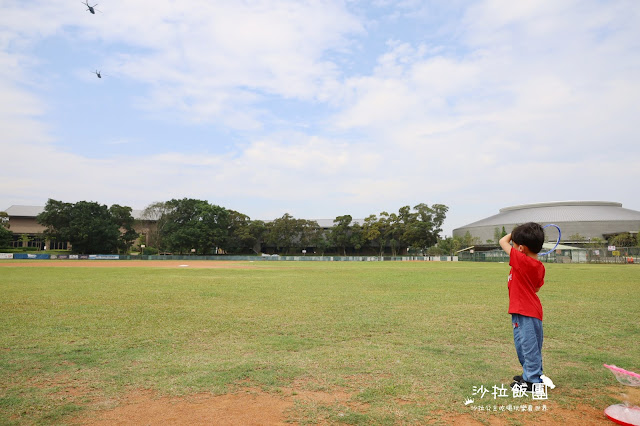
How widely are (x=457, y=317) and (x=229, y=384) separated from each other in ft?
21.3

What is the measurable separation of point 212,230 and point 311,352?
79.1 meters

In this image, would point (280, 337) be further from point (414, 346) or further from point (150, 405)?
point (150, 405)

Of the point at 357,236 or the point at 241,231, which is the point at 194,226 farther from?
the point at 357,236

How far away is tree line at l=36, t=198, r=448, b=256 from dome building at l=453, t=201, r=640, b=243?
74.8 ft

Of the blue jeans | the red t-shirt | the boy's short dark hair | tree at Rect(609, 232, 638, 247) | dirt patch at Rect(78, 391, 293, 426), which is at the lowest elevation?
dirt patch at Rect(78, 391, 293, 426)

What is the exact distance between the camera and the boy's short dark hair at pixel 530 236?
4570 millimetres

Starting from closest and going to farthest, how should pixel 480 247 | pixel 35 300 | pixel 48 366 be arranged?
pixel 48 366
pixel 35 300
pixel 480 247

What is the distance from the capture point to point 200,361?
602 cm

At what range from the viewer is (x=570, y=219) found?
96.4m

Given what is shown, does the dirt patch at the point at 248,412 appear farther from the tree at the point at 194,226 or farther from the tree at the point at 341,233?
the tree at the point at 341,233

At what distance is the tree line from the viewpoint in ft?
236

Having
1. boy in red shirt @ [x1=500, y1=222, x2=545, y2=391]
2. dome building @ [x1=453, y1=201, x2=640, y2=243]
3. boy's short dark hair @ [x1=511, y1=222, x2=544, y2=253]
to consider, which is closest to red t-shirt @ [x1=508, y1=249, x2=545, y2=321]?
boy in red shirt @ [x1=500, y1=222, x2=545, y2=391]

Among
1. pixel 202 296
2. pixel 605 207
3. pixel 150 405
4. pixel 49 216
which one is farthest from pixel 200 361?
pixel 605 207

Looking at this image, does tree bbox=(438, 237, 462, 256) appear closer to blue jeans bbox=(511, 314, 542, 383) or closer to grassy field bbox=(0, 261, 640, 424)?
grassy field bbox=(0, 261, 640, 424)
